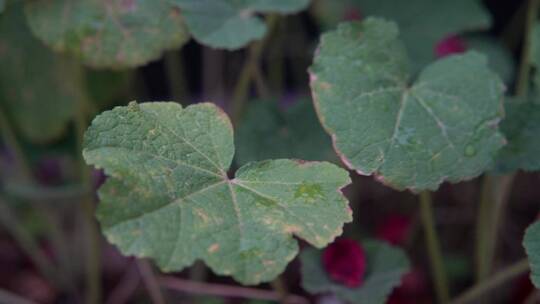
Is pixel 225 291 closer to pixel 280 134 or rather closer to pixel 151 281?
pixel 151 281

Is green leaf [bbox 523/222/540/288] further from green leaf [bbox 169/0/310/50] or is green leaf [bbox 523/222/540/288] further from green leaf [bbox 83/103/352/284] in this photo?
green leaf [bbox 169/0/310/50]

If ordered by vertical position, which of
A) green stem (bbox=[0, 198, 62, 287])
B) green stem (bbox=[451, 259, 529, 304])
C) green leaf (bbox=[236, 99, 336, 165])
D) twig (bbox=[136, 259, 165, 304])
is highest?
green leaf (bbox=[236, 99, 336, 165])

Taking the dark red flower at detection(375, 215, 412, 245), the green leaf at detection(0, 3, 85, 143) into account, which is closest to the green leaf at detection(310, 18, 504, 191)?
the dark red flower at detection(375, 215, 412, 245)

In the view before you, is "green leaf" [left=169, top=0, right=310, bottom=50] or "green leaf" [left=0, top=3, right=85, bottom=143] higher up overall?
"green leaf" [left=169, top=0, right=310, bottom=50]

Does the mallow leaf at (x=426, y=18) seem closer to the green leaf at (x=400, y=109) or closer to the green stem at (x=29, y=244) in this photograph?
the green leaf at (x=400, y=109)

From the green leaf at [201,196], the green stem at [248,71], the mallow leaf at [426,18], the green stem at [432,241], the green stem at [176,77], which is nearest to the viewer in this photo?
the green leaf at [201,196]

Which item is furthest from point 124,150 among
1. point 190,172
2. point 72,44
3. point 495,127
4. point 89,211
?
point 89,211

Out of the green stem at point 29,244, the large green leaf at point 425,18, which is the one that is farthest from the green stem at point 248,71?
the green stem at point 29,244

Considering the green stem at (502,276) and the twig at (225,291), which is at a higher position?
the green stem at (502,276)
